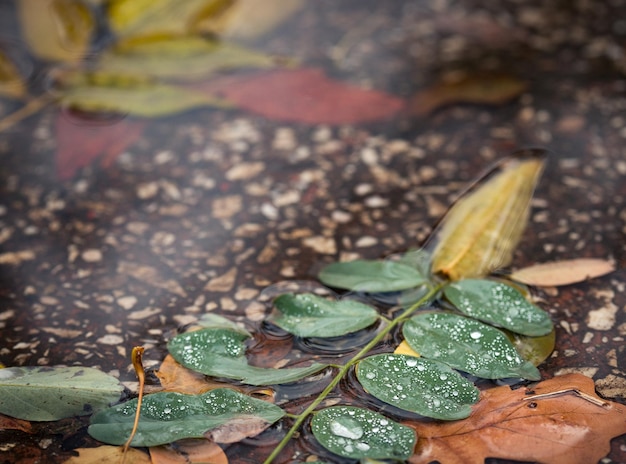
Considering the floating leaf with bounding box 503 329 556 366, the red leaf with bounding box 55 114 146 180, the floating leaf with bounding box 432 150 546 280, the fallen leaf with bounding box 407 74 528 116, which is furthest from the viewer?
the fallen leaf with bounding box 407 74 528 116

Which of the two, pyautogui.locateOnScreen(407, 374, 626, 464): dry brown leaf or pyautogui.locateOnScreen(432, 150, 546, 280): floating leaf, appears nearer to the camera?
pyautogui.locateOnScreen(407, 374, 626, 464): dry brown leaf

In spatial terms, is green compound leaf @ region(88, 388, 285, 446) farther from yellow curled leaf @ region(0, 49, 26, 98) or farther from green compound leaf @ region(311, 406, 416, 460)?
yellow curled leaf @ region(0, 49, 26, 98)

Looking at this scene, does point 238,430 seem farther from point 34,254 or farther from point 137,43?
point 137,43

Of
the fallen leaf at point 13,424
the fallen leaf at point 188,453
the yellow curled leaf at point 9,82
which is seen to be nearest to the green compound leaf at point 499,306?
the fallen leaf at point 188,453

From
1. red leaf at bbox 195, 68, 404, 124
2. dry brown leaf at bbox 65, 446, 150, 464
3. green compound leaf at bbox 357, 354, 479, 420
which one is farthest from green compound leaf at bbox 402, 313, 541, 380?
red leaf at bbox 195, 68, 404, 124

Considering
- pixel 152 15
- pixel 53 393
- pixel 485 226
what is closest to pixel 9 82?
pixel 152 15

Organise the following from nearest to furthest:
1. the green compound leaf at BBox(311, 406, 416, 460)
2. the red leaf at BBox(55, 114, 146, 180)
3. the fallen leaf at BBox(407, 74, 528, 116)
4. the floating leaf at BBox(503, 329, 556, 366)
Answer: the green compound leaf at BBox(311, 406, 416, 460) → the floating leaf at BBox(503, 329, 556, 366) → the red leaf at BBox(55, 114, 146, 180) → the fallen leaf at BBox(407, 74, 528, 116)
